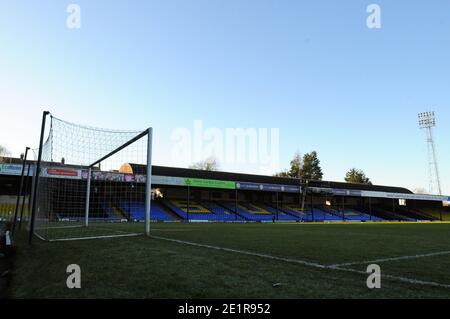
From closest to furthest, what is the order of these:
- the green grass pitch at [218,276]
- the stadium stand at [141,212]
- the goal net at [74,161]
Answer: the green grass pitch at [218,276] → the goal net at [74,161] → the stadium stand at [141,212]

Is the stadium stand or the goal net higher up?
the goal net

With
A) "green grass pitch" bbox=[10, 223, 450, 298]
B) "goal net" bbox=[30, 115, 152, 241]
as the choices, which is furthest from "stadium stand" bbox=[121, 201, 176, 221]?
"green grass pitch" bbox=[10, 223, 450, 298]

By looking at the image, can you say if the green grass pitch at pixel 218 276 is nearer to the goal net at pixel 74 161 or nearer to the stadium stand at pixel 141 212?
the goal net at pixel 74 161

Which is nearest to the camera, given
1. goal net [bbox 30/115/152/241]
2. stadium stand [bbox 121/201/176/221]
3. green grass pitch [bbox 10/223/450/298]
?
green grass pitch [bbox 10/223/450/298]

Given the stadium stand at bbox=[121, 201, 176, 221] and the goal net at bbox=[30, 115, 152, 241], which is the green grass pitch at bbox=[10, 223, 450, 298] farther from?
the stadium stand at bbox=[121, 201, 176, 221]

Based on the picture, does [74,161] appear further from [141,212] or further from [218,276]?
[141,212]

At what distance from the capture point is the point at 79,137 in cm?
1184

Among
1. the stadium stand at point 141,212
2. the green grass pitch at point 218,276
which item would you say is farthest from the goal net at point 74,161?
the stadium stand at point 141,212

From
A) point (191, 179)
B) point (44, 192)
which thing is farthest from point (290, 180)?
point (44, 192)

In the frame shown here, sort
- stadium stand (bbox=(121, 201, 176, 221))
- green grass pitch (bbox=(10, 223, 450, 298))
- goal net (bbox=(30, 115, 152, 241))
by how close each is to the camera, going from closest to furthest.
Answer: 1. green grass pitch (bbox=(10, 223, 450, 298))
2. goal net (bbox=(30, 115, 152, 241))
3. stadium stand (bbox=(121, 201, 176, 221))

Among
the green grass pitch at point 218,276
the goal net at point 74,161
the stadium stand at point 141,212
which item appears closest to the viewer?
the green grass pitch at point 218,276

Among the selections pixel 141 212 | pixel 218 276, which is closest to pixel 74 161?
pixel 218 276
